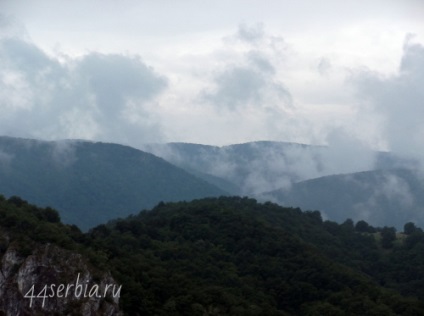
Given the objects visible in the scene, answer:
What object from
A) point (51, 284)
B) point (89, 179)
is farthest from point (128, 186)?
point (51, 284)

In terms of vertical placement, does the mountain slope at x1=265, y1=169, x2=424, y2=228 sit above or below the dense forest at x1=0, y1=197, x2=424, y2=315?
above

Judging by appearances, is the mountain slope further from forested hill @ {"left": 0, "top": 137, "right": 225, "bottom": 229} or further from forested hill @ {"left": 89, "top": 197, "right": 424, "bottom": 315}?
forested hill @ {"left": 89, "top": 197, "right": 424, "bottom": 315}

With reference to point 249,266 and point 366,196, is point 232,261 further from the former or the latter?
point 366,196

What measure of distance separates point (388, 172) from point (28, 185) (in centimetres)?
10176

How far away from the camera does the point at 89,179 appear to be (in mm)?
147500

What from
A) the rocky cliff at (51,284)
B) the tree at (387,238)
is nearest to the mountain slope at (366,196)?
the tree at (387,238)

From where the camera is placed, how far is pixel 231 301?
37.2 metres

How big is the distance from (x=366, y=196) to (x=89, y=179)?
246 ft

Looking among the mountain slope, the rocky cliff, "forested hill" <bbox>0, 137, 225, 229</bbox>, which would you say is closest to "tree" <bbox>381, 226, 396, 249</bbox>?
the rocky cliff

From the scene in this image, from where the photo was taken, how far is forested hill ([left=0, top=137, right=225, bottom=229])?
136125 mm

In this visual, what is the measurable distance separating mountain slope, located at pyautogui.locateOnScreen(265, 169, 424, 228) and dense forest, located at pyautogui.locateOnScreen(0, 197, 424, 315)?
102 meters

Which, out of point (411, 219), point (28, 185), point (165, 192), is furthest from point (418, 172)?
point (28, 185)

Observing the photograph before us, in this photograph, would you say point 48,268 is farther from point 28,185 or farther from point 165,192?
point 165,192

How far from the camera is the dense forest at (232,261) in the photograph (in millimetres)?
35781
